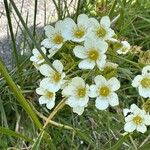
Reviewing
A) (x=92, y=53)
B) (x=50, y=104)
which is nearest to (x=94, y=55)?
(x=92, y=53)

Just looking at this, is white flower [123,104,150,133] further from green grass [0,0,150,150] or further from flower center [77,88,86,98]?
green grass [0,0,150,150]

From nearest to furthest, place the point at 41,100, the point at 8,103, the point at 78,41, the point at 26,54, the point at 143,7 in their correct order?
the point at 78,41 → the point at 41,100 → the point at 8,103 → the point at 26,54 → the point at 143,7

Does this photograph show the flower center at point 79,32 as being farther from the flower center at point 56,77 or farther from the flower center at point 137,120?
the flower center at point 137,120

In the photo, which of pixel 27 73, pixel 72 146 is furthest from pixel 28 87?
pixel 72 146

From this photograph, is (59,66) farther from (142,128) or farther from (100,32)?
(142,128)

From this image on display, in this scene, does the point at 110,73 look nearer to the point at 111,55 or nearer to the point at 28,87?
the point at 111,55

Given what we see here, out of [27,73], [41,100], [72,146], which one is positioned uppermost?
[41,100]

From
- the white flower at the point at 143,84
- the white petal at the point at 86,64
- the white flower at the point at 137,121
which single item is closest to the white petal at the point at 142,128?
the white flower at the point at 137,121
